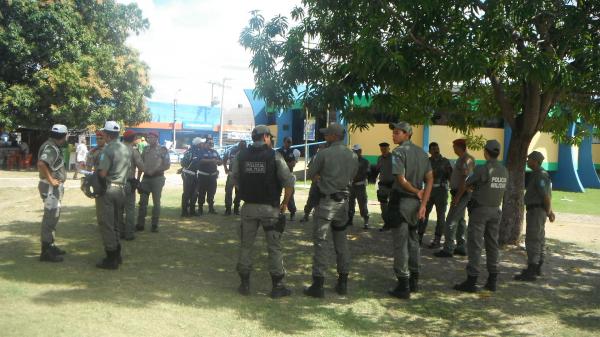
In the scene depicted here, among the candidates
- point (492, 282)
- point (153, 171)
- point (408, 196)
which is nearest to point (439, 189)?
point (492, 282)

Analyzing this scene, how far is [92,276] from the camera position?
577 centimetres

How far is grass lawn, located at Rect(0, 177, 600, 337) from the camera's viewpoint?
445cm

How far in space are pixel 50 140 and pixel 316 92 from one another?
3.73m

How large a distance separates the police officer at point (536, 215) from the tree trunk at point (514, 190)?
1659mm

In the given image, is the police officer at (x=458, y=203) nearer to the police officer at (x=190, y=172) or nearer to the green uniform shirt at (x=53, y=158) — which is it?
the police officer at (x=190, y=172)

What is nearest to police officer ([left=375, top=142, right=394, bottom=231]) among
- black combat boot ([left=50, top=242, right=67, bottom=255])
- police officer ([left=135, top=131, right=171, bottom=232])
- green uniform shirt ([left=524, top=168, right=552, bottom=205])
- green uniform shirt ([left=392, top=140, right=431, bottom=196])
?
green uniform shirt ([left=524, top=168, right=552, bottom=205])

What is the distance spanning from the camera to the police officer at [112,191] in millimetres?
6004

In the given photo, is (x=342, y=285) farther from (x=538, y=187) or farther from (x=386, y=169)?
(x=386, y=169)

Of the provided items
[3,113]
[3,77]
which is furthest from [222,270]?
[3,77]

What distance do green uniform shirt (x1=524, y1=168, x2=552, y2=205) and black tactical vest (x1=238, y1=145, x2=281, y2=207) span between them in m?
3.64

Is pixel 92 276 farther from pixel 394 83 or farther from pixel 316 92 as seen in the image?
pixel 394 83

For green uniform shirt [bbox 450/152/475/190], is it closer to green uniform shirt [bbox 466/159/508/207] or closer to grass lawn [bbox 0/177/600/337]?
green uniform shirt [bbox 466/159/508/207]

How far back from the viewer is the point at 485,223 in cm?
598

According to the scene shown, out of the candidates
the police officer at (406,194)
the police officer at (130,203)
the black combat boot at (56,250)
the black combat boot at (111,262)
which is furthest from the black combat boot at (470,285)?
the black combat boot at (56,250)
